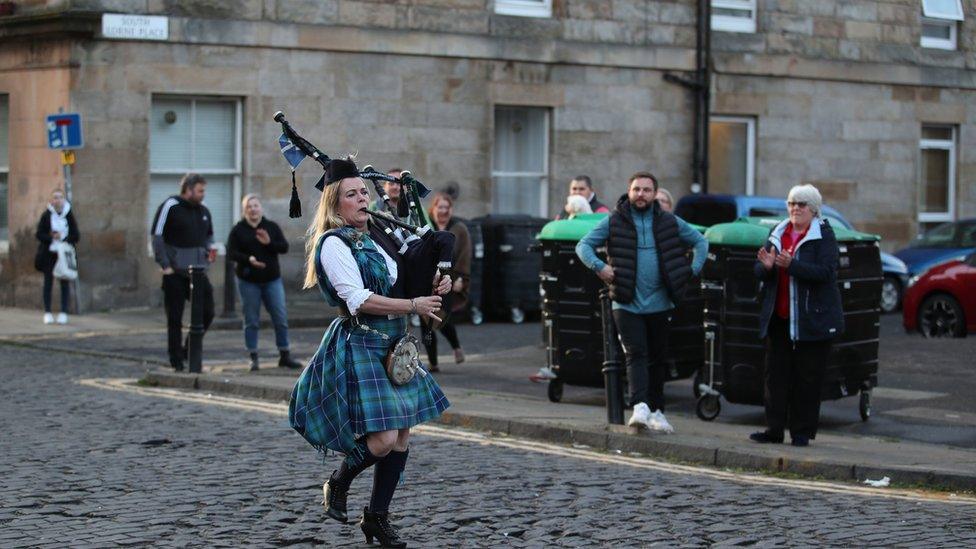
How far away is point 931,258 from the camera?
25531 mm

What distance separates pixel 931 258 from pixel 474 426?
48.2 feet

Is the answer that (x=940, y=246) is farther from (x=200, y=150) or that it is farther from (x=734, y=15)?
(x=200, y=150)

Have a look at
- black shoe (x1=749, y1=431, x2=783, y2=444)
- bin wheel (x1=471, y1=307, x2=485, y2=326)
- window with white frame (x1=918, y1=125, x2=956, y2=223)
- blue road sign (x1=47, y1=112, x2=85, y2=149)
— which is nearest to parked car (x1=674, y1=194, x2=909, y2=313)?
bin wheel (x1=471, y1=307, x2=485, y2=326)

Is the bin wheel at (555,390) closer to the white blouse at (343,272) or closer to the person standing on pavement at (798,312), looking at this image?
the person standing on pavement at (798,312)

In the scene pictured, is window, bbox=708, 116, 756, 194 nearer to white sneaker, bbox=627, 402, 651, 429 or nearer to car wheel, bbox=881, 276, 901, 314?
car wheel, bbox=881, 276, 901, 314

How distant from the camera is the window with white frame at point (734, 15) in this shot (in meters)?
28.3

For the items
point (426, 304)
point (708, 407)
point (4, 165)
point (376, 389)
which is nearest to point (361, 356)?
point (376, 389)

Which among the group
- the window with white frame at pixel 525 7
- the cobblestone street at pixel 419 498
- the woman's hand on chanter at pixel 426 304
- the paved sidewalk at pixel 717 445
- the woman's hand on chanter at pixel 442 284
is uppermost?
the window with white frame at pixel 525 7

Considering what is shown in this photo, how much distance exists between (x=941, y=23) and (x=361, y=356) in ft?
83.0

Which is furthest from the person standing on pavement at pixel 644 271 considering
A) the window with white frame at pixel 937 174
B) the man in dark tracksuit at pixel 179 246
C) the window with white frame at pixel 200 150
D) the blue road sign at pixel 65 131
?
the window with white frame at pixel 937 174

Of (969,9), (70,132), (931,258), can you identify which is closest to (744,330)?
(70,132)

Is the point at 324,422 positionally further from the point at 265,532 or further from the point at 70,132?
the point at 70,132

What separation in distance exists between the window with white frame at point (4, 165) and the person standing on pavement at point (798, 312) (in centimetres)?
1554

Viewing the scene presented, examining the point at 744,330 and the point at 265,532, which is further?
the point at 744,330
